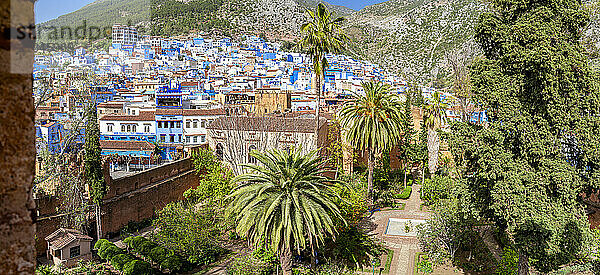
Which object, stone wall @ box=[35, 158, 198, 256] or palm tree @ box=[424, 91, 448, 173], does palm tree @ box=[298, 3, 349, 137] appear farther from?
palm tree @ box=[424, 91, 448, 173]

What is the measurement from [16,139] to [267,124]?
828 inches

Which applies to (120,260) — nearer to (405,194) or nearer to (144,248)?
(144,248)

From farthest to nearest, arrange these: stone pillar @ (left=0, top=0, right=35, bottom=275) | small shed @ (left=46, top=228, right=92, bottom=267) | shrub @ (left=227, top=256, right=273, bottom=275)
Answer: small shed @ (left=46, top=228, right=92, bottom=267) < shrub @ (left=227, top=256, right=273, bottom=275) < stone pillar @ (left=0, top=0, right=35, bottom=275)

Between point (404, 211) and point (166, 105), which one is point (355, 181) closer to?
point (404, 211)

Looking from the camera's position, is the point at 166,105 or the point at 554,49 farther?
the point at 166,105

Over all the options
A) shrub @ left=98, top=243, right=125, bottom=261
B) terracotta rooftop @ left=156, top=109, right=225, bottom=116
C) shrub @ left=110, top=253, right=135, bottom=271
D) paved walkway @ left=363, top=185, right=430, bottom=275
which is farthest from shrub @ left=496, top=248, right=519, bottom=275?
terracotta rooftop @ left=156, top=109, right=225, bottom=116

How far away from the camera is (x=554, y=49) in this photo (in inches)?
423

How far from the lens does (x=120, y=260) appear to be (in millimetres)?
14312

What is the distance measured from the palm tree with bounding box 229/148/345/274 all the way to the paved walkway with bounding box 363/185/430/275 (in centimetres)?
456

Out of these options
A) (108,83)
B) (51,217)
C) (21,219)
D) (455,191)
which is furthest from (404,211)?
(108,83)

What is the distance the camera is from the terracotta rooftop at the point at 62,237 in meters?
14.4

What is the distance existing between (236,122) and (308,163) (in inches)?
456

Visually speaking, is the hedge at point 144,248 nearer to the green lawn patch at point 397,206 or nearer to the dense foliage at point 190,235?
the dense foliage at point 190,235

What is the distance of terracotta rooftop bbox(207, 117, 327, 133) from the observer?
22688mm
